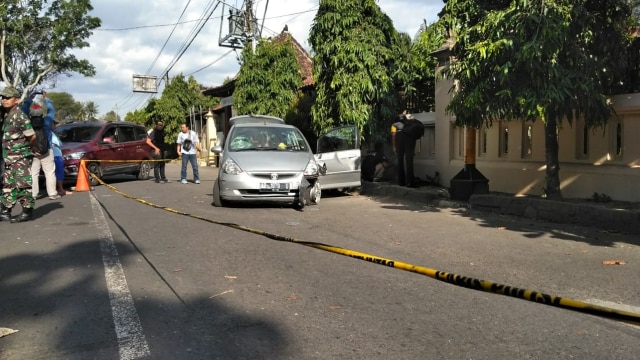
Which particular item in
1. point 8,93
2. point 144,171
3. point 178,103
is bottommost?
point 144,171

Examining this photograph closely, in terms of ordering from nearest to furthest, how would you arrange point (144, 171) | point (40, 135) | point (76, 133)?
point (40, 135)
point (76, 133)
point (144, 171)

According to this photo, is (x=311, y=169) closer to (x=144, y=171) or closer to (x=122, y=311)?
(x=122, y=311)

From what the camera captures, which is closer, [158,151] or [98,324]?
[98,324]

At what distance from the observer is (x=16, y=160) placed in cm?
749

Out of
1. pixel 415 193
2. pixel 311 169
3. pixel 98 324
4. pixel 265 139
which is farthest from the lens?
pixel 415 193

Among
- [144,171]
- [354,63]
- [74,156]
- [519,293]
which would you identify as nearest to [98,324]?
[519,293]

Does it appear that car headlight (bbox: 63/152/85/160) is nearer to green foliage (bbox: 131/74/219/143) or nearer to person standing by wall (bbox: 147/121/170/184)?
person standing by wall (bbox: 147/121/170/184)

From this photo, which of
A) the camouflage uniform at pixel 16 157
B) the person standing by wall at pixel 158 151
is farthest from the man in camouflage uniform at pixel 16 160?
the person standing by wall at pixel 158 151

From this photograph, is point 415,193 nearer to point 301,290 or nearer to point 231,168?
point 231,168

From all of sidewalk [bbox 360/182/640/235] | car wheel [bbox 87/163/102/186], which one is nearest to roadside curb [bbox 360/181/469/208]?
sidewalk [bbox 360/182/640/235]

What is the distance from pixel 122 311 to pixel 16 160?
4679 millimetres

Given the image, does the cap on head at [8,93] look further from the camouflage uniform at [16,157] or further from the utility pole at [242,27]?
the utility pole at [242,27]

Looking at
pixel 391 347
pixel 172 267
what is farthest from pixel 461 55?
pixel 391 347

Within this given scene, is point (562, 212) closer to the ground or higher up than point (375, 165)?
closer to the ground
